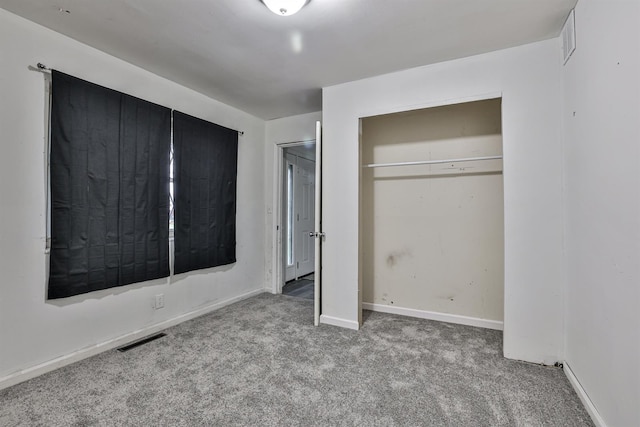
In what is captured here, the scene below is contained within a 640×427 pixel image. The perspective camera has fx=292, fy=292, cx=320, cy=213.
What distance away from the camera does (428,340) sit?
8.36ft

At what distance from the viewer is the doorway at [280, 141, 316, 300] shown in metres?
4.22

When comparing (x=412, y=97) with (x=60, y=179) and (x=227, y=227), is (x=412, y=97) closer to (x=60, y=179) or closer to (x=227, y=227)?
(x=227, y=227)

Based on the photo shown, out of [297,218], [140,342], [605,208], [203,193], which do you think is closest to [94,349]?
[140,342]

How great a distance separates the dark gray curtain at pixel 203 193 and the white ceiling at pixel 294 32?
2.00ft

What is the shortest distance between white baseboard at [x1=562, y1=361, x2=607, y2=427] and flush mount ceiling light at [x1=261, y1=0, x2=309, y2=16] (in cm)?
271

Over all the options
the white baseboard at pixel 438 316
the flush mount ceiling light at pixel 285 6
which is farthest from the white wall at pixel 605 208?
the flush mount ceiling light at pixel 285 6

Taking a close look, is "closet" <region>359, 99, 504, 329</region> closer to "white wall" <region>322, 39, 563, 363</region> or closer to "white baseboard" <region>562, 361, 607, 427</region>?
"white wall" <region>322, 39, 563, 363</region>

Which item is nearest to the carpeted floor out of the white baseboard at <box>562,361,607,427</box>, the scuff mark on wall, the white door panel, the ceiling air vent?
the white baseboard at <box>562,361,607,427</box>

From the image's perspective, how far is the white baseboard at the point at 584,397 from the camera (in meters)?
1.48

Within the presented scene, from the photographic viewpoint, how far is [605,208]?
146cm

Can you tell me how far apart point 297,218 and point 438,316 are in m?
2.61

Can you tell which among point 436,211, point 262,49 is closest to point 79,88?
point 262,49

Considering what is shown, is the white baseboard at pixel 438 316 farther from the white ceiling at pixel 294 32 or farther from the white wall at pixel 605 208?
the white ceiling at pixel 294 32

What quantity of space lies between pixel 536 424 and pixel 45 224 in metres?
3.28
